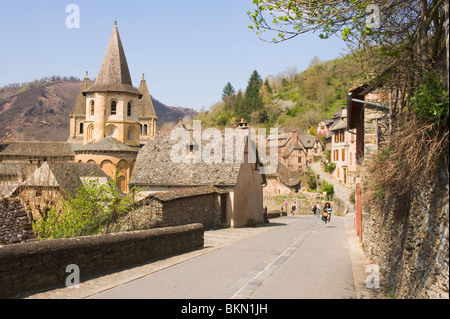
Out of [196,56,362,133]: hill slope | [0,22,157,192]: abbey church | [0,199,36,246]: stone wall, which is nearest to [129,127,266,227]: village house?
[0,199,36,246]: stone wall

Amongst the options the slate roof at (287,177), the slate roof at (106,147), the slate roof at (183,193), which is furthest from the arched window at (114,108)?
the slate roof at (183,193)

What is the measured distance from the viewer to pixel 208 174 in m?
28.0

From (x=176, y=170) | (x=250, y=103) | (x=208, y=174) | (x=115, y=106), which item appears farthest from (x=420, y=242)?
(x=250, y=103)

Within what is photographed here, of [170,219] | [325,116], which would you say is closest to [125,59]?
[170,219]

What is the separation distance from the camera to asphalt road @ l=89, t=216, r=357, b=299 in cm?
856

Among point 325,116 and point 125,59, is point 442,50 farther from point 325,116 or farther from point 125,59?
point 325,116

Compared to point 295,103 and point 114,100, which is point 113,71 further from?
point 295,103

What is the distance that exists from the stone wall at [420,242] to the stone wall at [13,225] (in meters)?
8.91

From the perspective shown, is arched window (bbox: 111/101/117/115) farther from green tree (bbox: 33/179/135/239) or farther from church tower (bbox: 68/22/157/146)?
green tree (bbox: 33/179/135/239)

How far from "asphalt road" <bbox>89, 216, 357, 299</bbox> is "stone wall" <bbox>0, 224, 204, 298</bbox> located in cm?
109

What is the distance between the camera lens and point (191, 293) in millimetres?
8586

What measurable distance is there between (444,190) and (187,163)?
24.7m

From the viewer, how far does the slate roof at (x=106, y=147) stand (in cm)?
4784

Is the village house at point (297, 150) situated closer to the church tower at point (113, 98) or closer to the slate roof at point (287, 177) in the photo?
the slate roof at point (287, 177)
